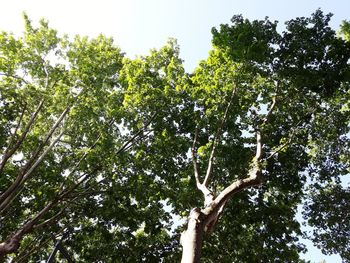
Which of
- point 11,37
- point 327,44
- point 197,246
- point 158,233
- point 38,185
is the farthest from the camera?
point 158,233

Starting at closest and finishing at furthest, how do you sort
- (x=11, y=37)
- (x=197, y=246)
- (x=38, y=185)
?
1. (x=197, y=246)
2. (x=11, y=37)
3. (x=38, y=185)

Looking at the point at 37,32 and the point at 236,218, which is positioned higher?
the point at 37,32

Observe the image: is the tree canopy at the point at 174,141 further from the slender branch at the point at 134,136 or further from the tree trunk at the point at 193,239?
the tree trunk at the point at 193,239

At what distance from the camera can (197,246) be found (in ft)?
29.1

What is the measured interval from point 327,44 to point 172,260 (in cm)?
1164

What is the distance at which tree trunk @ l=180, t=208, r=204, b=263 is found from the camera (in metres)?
8.61

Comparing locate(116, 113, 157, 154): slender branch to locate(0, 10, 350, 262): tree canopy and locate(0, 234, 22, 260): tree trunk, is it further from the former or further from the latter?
locate(0, 234, 22, 260): tree trunk

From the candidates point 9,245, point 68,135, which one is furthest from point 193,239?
point 68,135

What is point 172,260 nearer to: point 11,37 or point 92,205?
point 92,205

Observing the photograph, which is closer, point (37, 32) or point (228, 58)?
point (228, 58)

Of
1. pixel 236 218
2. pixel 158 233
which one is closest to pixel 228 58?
pixel 236 218

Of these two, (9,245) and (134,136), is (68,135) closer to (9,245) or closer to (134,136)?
(134,136)

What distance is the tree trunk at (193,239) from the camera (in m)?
8.61

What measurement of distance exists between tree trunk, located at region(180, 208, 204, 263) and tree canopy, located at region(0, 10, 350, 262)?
14.4 feet
